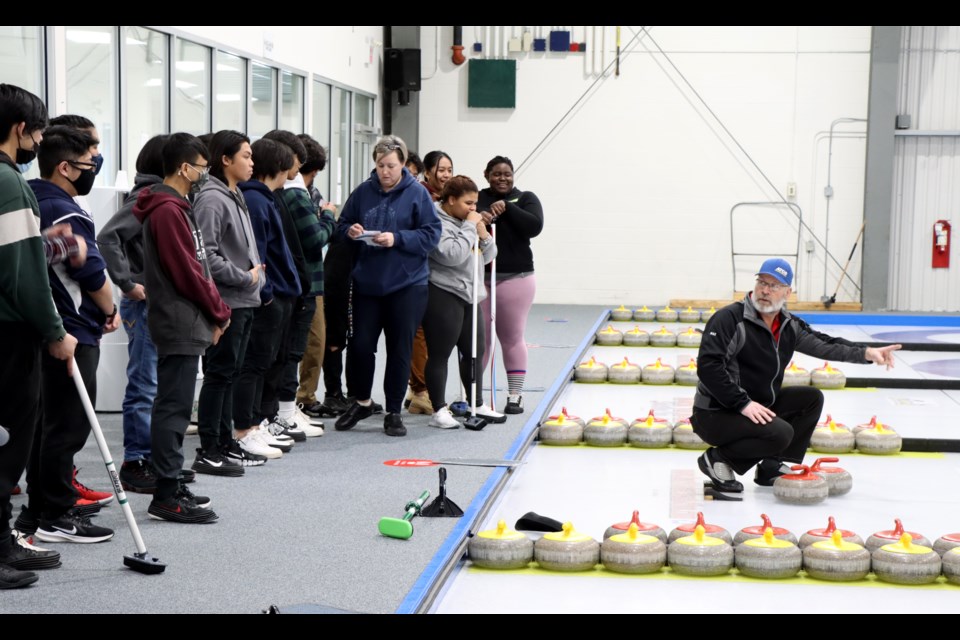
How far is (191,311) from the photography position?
4402mm

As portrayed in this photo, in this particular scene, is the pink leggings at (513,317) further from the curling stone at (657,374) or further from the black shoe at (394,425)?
the curling stone at (657,374)

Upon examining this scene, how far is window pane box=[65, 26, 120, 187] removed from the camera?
676 cm

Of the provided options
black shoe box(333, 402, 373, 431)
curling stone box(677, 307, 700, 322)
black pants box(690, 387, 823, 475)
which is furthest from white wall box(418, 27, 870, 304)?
black pants box(690, 387, 823, 475)

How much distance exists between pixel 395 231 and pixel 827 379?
3728 millimetres

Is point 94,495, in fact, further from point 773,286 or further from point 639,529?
point 773,286

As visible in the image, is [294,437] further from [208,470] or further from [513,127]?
Result: [513,127]

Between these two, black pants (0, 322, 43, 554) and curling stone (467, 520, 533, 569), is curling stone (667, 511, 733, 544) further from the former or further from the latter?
black pants (0, 322, 43, 554)

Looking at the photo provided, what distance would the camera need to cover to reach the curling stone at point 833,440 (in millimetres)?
6078

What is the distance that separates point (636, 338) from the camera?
1070 cm

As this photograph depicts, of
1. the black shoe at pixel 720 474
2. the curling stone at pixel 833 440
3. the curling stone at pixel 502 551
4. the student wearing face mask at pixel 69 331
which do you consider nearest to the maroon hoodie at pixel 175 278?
the student wearing face mask at pixel 69 331

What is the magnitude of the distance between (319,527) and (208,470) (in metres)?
0.97

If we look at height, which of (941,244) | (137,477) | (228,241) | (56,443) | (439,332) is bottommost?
(137,477)

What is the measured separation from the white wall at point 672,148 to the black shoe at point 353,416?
26.8 feet

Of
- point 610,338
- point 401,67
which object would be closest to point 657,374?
point 610,338
